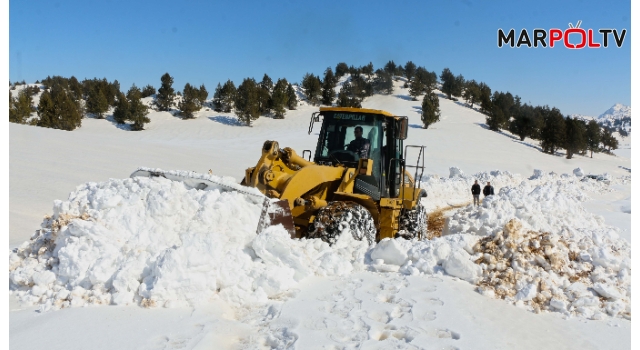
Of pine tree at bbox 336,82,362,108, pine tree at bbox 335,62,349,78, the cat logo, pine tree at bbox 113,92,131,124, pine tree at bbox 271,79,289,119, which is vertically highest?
pine tree at bbox 335,62,349,78

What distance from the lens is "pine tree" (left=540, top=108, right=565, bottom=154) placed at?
1924 inches

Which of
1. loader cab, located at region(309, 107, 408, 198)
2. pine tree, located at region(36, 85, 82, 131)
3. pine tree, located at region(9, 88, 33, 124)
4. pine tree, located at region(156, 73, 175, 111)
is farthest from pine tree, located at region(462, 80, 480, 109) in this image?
loader cab, located at region(309, 107, 408, 198)

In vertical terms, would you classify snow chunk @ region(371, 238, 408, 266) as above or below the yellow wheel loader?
below

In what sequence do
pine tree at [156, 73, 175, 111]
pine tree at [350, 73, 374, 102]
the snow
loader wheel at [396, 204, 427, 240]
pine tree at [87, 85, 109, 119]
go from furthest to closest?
1. pine tree at [350, 73, 374, 102]
2. pine tree at [156, 73, 175, 111]
3. pine tree at [87, 85, 109, 119]
4. loader wheel at [396, 204, 427, 240]
5. the snow

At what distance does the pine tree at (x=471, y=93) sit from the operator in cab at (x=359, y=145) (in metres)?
59.6

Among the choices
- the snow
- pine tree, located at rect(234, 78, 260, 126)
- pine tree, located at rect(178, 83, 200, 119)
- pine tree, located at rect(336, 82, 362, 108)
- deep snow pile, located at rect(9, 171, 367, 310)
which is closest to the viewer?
the snow

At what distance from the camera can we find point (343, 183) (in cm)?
714

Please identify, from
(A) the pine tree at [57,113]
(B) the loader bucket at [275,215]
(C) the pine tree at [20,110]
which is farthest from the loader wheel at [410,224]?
(C) the pine tree at [20,110]

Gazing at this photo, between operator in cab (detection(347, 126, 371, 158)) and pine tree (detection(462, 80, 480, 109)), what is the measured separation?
59.6 m

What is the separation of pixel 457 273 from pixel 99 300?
12.7 ft

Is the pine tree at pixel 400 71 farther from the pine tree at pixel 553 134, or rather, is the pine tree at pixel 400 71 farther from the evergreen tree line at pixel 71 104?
the evergreen tree line at pixel 71 104

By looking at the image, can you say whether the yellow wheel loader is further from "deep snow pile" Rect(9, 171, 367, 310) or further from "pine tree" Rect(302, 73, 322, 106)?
"pine tree" Rect(302, 73, 322, 106)

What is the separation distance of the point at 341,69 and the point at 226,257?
2820 inches

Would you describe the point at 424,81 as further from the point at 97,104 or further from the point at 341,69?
the point at 97,104
